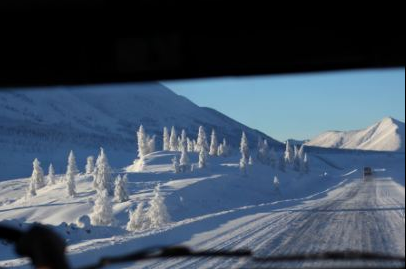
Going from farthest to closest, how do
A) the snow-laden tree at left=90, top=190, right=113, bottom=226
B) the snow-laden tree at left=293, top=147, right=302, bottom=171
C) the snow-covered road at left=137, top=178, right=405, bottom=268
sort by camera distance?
the snow-laden tree at left=293, top=147, right=302, bottom=171 < the snow-laden tree at left=90, top=190, right=113, bottom=226 < the snow-covered road at left=137, top=178, right=405, bottom=268

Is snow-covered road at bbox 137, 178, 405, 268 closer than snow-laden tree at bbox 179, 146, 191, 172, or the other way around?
snow-covered road at bbox 137, 178, 405, 268

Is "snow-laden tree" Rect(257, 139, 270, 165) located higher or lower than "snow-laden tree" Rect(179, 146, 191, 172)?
higher

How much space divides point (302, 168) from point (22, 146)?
97.7 meters

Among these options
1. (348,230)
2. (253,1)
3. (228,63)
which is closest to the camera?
(253,1)

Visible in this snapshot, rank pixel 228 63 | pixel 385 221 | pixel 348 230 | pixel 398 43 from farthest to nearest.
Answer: pixel 385 221, pixel 348 230, pixel 228 63, pixel 398 43

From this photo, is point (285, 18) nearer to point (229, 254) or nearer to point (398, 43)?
point (398, 43)

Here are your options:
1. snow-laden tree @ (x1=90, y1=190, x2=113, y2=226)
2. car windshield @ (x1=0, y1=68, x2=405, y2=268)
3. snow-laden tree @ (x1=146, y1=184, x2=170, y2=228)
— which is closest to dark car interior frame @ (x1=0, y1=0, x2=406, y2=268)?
car windshield @ (x1=0, y1=68, x2=405, y2=268)

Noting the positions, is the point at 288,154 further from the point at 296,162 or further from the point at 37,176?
the point at 37,176

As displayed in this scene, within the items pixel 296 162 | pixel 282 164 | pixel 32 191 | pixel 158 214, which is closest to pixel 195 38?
pixel 158 214

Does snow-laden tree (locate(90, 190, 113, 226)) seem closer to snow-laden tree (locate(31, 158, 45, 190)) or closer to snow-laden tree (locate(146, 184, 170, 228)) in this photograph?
snow-laden tree (locate(146, 184, 170, 228))

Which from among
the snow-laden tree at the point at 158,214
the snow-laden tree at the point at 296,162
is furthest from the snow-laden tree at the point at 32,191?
the snow-laden tree at the point at 158,214

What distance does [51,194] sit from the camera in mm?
82938

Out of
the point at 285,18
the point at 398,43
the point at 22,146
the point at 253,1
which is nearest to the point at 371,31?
the point at 398,43

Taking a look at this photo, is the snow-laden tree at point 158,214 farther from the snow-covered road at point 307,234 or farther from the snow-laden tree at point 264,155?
the snow-laden tree at point 264,155
